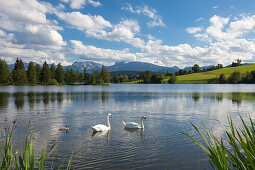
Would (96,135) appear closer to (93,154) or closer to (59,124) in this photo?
(93,154)

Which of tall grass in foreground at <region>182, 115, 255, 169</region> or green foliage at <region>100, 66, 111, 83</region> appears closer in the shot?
tall grass in foreground at <region>182, 115, 255, 169</region>

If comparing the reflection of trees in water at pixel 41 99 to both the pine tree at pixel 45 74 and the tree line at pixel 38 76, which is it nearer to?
the tree line at pixel 38 76

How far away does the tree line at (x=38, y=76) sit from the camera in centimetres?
14057

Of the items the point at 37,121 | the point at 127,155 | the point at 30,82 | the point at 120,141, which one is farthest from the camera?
the point at 30,82

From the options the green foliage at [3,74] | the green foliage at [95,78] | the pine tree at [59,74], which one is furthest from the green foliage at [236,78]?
the green foliage at [3,74]

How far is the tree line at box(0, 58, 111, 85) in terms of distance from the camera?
14057 centimetres

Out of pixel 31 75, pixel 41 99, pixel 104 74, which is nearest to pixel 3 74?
pixel 31 75

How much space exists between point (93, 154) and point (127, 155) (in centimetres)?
198

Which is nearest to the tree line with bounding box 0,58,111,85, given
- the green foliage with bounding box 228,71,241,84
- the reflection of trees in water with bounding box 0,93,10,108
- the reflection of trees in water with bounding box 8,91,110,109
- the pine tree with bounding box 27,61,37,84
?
the pine tree with bounding box 27,61,37,84

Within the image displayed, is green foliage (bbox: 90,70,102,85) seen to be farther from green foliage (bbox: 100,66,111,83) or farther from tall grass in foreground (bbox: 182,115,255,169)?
tall grass in foreground (bbox: 182,115,255,169)

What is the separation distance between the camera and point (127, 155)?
11.4 meters

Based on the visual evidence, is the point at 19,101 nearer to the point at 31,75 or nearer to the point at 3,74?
the point at 3,74

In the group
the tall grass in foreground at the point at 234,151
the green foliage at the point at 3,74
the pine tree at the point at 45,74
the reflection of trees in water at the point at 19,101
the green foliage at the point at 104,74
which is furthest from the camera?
the green foliage at the point at 104,74

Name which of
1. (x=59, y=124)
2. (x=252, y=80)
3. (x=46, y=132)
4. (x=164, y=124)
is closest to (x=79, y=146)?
(x=46, y=132)
